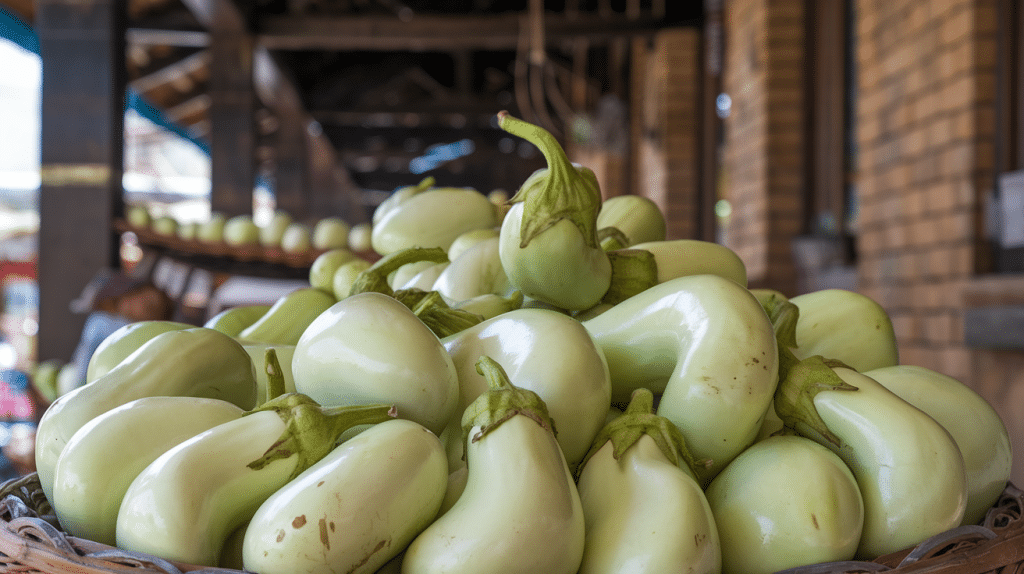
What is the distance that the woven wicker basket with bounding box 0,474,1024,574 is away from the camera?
1.83ft

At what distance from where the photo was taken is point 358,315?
0.68m

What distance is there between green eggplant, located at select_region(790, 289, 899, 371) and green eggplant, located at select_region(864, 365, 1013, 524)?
0.29ft

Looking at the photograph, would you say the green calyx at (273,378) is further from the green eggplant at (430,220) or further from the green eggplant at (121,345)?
the green eggplant at (430,220)

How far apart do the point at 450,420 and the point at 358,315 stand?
13cm

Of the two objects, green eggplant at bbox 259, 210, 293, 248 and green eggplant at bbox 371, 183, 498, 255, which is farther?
green eggplant at bbox 259, 210, 293, 248

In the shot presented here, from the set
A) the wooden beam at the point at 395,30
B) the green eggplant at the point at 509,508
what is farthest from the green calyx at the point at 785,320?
the wooden beam at the point at 395,30

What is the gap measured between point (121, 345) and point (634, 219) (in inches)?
25.5

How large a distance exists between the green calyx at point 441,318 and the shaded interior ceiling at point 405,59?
3.45 meters

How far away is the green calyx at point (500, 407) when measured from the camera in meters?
0.61

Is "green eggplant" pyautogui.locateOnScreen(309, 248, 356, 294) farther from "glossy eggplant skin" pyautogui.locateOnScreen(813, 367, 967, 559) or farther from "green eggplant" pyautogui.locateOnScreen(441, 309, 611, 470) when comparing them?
"glossy eggplant skin" pyautogui.locateOnScreen(813, 367, 967, 559)

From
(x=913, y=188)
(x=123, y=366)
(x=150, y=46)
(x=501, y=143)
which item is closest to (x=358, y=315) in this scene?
(x=123, y=366)

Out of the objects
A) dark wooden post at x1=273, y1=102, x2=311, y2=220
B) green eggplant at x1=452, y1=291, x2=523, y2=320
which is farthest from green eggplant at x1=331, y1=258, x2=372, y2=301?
dark wooden post at x1=273, y1=102, x2=311, y2=220

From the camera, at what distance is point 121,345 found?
2.91 feet

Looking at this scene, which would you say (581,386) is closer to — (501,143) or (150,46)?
(150,46)
